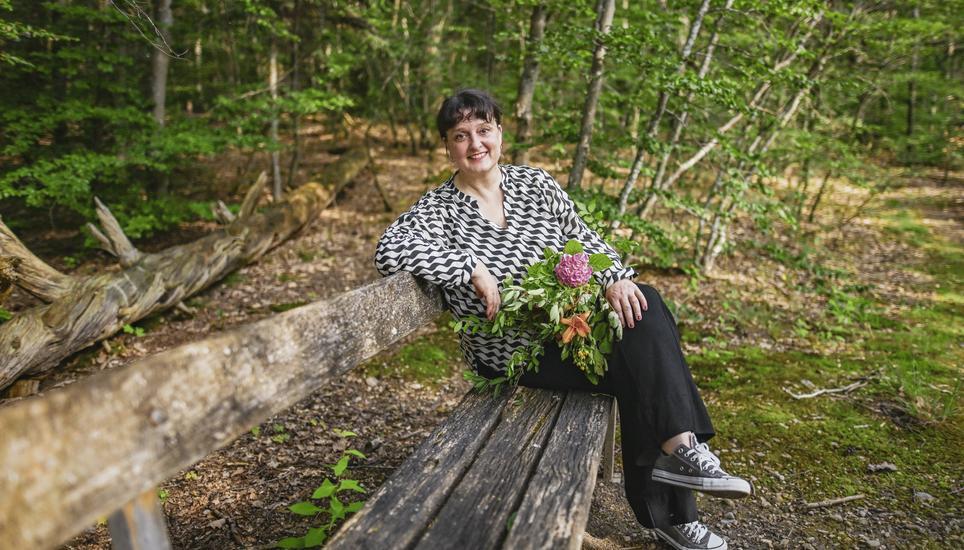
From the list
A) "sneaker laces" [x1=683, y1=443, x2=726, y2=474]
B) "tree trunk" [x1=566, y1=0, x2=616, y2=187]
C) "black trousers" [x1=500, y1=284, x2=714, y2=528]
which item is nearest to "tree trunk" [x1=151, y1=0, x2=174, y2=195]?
"tree trunk" [x1=566, y1=0, x2=616, y2=187]

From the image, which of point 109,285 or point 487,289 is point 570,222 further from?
point 109,285

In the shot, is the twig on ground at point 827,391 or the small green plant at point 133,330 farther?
the small green plant at point 133,330

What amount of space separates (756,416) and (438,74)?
9.21 meters

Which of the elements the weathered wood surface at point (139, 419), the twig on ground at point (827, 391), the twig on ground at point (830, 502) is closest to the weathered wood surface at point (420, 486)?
the weathered wood surface at point (139, 419)

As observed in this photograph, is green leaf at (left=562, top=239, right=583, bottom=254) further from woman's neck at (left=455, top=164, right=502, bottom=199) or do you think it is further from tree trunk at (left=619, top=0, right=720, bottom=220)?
tree trunk at (left=619, top=0, right=720, bottom=220)

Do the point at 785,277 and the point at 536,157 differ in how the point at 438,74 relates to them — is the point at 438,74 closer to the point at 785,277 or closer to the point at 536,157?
the point at 536,157

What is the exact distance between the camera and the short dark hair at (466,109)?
2.65 m

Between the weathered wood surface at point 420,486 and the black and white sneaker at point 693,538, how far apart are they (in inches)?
42.9

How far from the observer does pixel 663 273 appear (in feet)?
22.8

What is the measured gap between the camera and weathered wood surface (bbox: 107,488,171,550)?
1178 mm

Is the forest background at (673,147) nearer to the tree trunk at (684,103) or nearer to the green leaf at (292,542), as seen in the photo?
the tree trunk at (684,103)

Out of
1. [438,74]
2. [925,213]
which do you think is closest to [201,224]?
[438,74]

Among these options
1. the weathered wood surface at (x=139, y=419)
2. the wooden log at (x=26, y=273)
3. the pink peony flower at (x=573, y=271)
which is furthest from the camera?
the wooden log at (x=26, y=273)

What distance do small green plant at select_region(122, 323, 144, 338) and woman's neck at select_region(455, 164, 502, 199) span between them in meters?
3.97
